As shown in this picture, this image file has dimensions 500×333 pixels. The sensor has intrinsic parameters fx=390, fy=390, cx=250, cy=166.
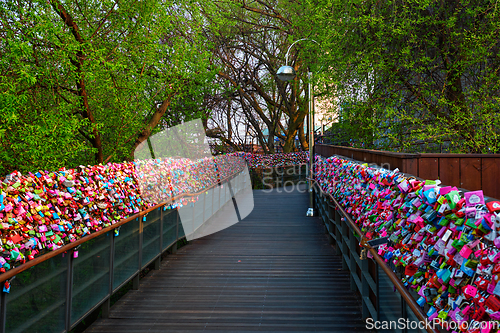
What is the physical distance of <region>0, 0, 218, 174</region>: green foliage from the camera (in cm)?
639

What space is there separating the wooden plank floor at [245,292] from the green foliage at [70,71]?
10.5ft

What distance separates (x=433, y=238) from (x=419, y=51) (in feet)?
22.4

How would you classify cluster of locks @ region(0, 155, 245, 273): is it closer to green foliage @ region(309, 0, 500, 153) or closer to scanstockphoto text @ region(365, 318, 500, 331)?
scanstockphoto text @ region(365, 318, 500, 331)

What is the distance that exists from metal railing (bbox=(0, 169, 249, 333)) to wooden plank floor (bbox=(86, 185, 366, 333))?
0.33m

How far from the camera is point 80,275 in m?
3.32

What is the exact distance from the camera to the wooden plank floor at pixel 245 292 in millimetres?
3848

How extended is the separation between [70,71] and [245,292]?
521cm

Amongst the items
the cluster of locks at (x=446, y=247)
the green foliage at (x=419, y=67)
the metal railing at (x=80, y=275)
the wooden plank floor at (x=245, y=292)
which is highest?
the green foliage at (x=419, y=67)

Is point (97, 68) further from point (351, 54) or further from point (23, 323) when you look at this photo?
point (23, 323)

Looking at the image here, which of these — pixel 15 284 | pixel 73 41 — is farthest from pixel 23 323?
pixel 73 41

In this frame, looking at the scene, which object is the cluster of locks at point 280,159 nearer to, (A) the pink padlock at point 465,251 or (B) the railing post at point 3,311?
(B) the railing post at point 3,311

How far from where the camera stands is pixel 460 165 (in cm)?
425

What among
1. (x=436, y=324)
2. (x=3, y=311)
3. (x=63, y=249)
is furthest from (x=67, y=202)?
(x=436, y=324)

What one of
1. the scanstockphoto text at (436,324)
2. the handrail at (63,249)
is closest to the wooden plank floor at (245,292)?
the handrail at (63,249)
